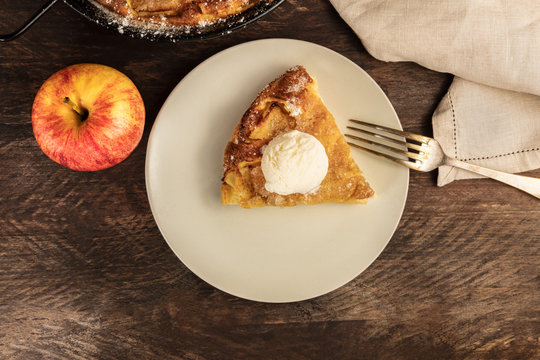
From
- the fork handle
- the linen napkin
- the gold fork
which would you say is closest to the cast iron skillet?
the linen napkin

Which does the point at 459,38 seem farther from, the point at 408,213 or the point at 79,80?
the point at 79,80

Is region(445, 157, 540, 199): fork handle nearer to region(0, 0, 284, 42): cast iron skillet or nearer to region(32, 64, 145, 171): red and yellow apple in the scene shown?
region(0, 0, 284, 42): cast iron skillet

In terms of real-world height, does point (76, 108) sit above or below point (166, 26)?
below

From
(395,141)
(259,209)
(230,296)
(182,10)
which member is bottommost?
(230,296)

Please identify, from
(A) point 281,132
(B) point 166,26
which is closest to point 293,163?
(A) point 281,132

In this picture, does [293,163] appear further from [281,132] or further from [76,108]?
[76,108]

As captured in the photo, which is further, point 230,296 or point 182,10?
point 230,296

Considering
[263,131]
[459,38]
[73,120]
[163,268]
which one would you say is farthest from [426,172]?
[73,120]
